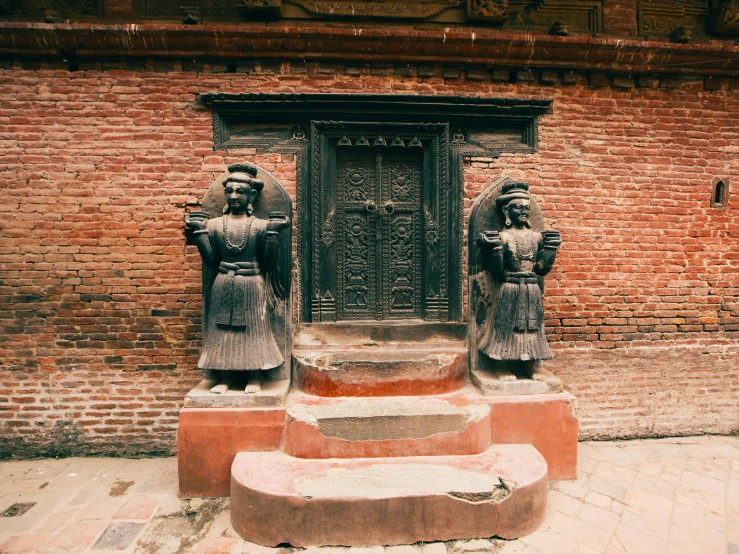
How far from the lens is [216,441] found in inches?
128

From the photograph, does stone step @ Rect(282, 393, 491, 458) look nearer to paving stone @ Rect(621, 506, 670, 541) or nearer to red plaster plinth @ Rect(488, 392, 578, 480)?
red plaster plinth @ Rect(488, 392, 578, 480)

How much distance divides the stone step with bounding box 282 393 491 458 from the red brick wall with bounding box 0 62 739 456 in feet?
5.37

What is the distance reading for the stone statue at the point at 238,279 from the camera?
3.38m

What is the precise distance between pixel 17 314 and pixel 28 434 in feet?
3.90

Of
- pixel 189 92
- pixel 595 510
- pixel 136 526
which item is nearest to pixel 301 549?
pixel 136 526

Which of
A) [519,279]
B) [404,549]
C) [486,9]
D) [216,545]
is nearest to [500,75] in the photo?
[486,9]

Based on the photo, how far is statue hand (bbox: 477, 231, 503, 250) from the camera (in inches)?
142

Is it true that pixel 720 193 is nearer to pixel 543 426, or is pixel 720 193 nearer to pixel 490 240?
pixel 490 240

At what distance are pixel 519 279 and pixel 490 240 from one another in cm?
43

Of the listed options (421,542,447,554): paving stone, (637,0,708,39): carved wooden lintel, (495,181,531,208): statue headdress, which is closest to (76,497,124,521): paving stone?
(421,542,447,554): paving stone

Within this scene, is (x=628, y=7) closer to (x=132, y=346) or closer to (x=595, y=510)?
(x=595, y=510)

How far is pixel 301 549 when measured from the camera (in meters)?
2.70

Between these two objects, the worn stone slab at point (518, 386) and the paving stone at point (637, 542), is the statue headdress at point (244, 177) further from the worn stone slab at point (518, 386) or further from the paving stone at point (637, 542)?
the paving stone at point (637, 542)

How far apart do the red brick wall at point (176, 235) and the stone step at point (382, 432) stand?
5.37ft
